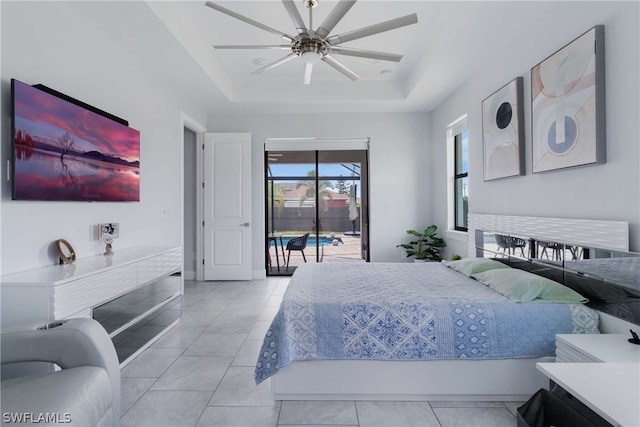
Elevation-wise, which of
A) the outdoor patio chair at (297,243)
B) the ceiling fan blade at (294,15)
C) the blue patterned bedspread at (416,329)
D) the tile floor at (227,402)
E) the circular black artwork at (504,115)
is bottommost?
the tile floor at (227,402)

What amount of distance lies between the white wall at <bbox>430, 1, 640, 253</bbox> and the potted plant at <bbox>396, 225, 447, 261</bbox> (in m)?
1.22

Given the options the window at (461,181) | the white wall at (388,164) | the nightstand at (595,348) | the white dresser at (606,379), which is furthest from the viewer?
the white wall at (388,164)

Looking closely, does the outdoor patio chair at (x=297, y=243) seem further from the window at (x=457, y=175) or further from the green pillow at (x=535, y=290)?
the green pillow at (x=535, y=290)

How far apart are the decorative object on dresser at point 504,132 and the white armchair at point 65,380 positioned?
10.4ft

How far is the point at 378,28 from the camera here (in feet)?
6.98

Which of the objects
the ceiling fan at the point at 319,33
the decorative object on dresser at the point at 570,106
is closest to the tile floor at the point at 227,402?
the decorative object on dresser at the point at 570,106

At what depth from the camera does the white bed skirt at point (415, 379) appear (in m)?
1.80

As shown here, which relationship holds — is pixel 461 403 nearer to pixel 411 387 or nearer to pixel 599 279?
pixel 411 387

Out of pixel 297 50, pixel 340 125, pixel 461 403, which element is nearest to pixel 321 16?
pixel 297 50

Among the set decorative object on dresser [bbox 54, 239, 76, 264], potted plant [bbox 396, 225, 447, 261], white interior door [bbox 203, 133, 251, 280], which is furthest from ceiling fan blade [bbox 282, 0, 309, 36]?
potted plant [bbox 396, 225, 447, 261]

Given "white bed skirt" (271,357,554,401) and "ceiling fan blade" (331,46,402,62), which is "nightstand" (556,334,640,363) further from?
"ceiling fan blade" (331,46,402,62)

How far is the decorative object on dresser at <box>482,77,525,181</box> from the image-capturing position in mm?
2602

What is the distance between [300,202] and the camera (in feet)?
17.2

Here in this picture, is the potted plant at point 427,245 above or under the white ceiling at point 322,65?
under
